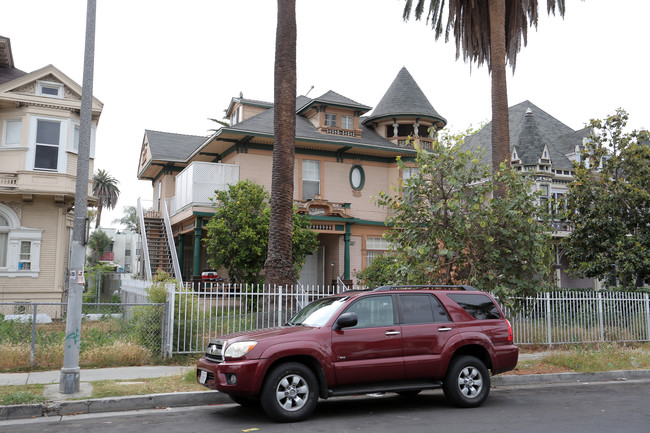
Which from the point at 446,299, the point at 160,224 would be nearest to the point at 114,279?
the point at 160,224

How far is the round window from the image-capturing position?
977 inches

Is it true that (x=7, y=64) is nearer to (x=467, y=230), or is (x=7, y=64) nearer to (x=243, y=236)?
(x=243, y=236)

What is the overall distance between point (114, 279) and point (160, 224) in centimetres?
342

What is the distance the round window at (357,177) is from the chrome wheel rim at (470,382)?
1699 cm

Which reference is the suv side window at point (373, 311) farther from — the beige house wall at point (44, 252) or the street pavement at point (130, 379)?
the beige house wall at point (44, 252)

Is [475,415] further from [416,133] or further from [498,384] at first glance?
Answer: [416,133]

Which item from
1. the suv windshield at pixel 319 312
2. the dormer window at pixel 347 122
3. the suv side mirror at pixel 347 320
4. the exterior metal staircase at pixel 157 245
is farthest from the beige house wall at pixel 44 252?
the suv side mirror at pixel 347 320

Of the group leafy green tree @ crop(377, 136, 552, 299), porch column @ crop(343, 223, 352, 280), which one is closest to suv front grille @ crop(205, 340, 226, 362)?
leafy green tree @ crop(377, 136, 552, 299)

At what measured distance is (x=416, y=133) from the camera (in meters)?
26.2

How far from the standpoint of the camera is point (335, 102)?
24438 mm

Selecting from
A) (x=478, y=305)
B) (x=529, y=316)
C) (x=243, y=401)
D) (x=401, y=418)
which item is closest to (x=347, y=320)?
(x=401, y=418)

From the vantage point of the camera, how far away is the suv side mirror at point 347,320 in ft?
24.3

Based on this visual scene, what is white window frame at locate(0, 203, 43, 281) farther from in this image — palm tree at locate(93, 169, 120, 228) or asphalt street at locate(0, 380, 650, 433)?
palm tree at locate(93, 169, 120, 228)

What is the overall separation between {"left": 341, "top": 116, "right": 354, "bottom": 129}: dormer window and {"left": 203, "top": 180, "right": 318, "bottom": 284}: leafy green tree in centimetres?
743
